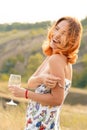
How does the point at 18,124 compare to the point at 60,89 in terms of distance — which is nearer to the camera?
the point at 60,89

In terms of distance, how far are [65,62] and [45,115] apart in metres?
0.44

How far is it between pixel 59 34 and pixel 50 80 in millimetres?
360

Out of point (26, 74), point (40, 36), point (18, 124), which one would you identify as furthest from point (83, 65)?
point (18, 124)

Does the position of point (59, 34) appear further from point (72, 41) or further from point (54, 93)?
point (54, 93)

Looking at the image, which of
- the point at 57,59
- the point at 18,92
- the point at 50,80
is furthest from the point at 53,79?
the point at 18,92

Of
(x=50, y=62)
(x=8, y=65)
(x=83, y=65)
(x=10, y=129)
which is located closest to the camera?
(x=50, y=62)

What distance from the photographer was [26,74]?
92.7 m

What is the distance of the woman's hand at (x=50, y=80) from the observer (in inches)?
137

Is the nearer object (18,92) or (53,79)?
(53,79)

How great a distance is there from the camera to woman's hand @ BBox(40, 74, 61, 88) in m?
3.49

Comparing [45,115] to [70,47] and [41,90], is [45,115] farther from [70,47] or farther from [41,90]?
[70,47]

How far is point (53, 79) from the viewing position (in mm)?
3488

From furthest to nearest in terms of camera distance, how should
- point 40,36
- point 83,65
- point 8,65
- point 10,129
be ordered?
point 40,36, point 8,65, point 83,65, point 10,129

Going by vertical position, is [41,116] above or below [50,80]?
below
